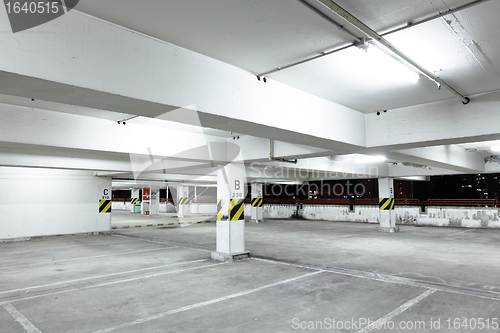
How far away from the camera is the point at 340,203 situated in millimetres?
23234

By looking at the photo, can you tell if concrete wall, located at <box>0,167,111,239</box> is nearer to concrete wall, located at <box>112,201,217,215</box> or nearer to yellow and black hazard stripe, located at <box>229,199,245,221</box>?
yellow and black hazard stripe, located at <box>229,199,245,221</box>

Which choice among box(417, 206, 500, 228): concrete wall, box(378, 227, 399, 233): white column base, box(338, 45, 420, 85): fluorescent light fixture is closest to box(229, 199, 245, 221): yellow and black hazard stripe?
box(338, 45, 420, 85): fluorescent light fixture

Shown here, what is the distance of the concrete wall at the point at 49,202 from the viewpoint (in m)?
13.1

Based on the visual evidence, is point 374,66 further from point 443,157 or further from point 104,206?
point 104,206

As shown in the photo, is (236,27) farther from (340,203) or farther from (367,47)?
(340,203)

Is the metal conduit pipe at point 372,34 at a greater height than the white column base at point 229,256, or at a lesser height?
greater

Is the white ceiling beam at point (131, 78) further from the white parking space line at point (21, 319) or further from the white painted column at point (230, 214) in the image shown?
the white painted column at point (230, 214)

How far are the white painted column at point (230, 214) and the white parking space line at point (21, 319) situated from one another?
15.2 feet

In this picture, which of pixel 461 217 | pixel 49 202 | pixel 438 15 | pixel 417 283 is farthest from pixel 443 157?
pixel 49 202

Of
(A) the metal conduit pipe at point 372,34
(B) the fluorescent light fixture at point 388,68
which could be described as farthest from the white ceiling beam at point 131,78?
(A) the metal conduit pipe at point 372,34

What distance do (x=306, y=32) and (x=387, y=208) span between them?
15.1 meters

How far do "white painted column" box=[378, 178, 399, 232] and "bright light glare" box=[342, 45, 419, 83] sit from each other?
13.2 m

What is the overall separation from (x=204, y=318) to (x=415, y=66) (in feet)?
13.7

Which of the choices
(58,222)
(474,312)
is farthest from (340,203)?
(474,312)
